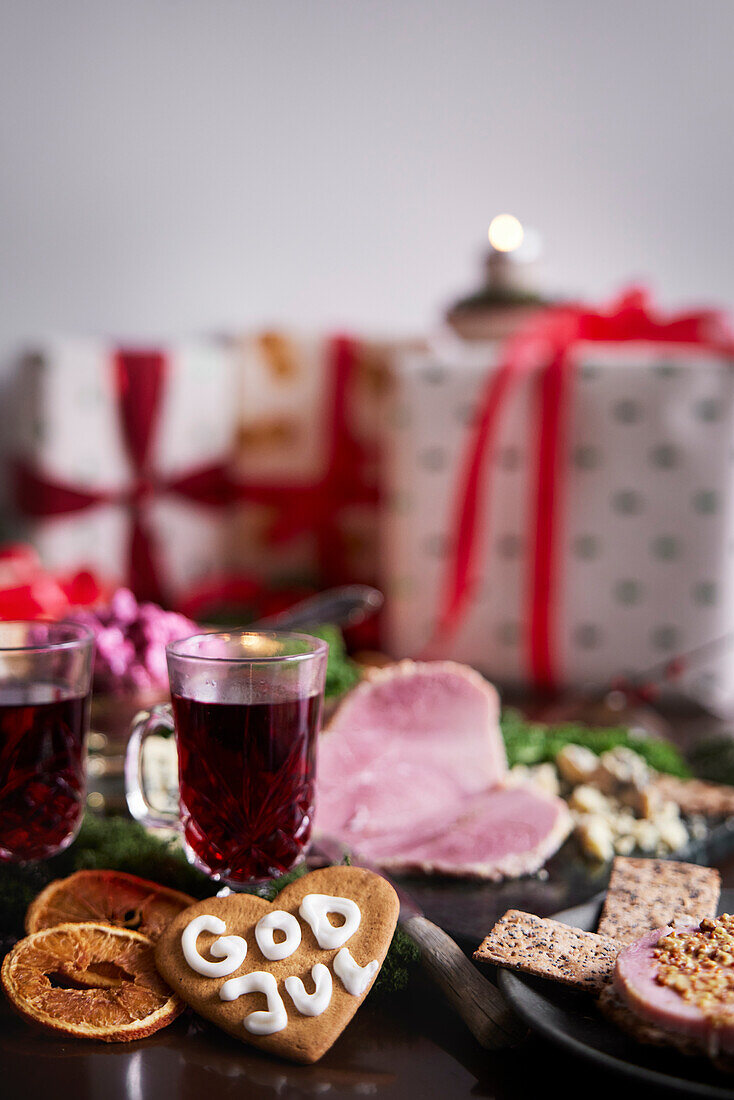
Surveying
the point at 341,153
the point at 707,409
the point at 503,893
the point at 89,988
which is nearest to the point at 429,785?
the point at 503,893

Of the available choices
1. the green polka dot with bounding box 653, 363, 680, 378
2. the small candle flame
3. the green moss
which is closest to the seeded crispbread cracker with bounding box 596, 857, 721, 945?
the green moss

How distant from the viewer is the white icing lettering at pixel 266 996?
1.80 ft

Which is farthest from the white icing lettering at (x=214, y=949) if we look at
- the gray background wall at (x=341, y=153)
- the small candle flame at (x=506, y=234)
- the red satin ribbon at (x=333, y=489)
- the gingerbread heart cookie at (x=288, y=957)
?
the gray background wall at (x=341, y=153)

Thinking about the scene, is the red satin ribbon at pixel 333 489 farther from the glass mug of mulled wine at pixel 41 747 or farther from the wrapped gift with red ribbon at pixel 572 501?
the glass mug of mulled wine at pixel 41 747

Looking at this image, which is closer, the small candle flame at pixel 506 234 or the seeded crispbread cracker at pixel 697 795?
the seeded crispbread cracker at pixel 697 795

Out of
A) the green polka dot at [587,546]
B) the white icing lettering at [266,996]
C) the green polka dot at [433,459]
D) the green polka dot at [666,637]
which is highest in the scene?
the green polka dot at [433,459]

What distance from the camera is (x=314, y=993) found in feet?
1.87

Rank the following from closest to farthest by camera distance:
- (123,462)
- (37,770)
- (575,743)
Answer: (37,770)
(575,743)
(123,462)

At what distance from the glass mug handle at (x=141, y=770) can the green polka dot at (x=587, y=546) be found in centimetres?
83

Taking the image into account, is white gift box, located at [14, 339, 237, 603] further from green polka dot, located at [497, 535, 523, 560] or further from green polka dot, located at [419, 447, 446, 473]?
green polka dot, located at [497, 535, 523, 560]

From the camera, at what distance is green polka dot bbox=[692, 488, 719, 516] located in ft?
4.60

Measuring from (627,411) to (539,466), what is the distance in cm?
14

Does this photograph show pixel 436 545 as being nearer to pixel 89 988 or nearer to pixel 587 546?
pixel 587 546

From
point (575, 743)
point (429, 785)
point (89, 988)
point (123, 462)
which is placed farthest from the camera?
point (123, 462)
